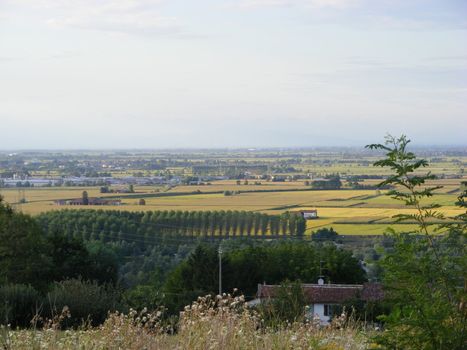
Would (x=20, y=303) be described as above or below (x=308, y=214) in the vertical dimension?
above

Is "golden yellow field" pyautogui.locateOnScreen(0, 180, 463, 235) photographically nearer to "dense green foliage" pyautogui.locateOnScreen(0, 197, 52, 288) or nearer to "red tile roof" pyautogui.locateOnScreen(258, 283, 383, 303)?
"red tile roof" pyautogui.locateOnScreen(258, 283, 383, 303)

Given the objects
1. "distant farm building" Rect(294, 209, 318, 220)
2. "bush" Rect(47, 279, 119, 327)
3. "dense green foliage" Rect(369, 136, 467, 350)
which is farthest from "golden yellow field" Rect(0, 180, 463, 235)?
"dense green foliage" Rect(369, 136, 467, 350)

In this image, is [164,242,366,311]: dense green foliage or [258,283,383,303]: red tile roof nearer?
[258,283,383,303]: red tile roof

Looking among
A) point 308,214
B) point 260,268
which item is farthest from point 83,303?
point 308,214

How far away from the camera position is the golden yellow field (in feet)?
173

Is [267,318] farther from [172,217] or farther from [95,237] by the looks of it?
[172,217]

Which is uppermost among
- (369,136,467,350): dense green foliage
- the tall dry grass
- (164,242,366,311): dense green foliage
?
(369,136,467,350): dense green foliage

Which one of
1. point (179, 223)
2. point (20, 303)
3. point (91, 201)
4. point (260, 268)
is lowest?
point (179, 223)

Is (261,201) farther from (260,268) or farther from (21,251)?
(21,251)

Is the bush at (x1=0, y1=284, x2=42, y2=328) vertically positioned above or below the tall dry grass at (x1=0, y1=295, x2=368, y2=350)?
below

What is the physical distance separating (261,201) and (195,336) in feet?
218

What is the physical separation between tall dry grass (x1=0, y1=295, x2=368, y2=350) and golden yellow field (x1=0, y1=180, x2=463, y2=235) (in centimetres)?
3742

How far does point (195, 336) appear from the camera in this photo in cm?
597

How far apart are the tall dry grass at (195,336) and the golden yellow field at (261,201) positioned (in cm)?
3742
